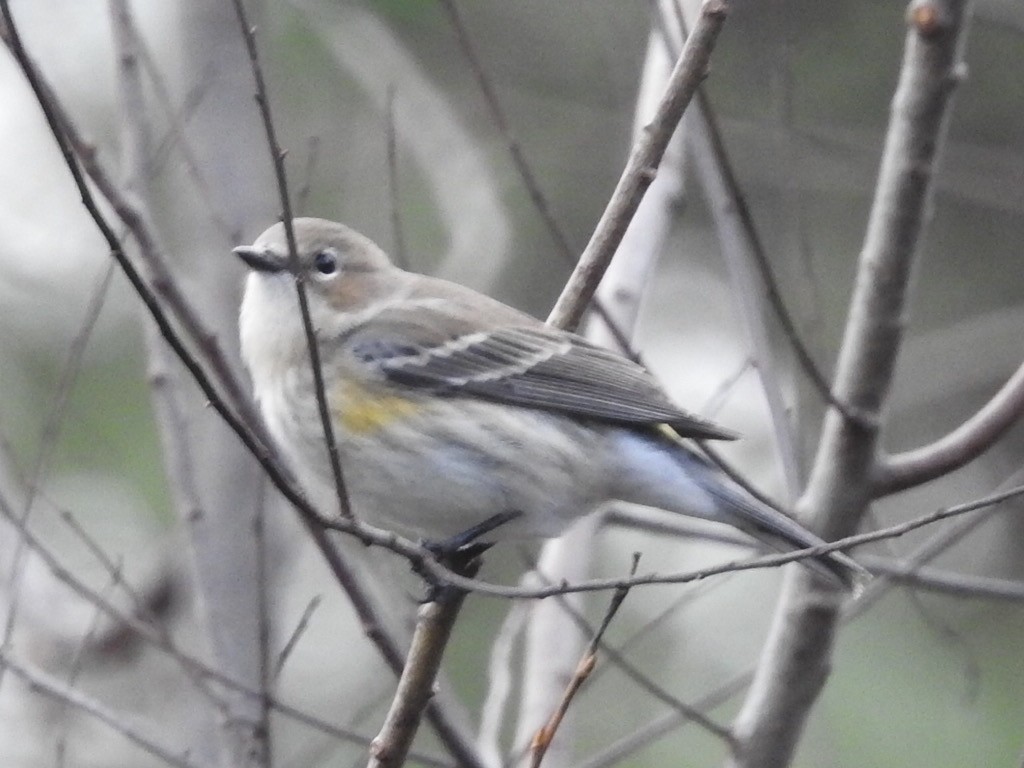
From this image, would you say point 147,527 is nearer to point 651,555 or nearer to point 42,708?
point 42,708

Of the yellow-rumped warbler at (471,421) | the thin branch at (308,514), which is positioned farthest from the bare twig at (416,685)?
the yellow-rumped warbler at (471,421)

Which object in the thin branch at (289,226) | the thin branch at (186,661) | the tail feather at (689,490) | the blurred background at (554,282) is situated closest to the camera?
the thin branch at (289,226)

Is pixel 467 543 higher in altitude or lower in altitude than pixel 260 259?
lower

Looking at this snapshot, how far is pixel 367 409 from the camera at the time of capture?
3.95 metres

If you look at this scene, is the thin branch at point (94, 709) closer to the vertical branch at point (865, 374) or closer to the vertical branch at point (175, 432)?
the vertical branch at point (175, 432)

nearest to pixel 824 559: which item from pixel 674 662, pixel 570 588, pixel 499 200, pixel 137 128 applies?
pixel 570 588

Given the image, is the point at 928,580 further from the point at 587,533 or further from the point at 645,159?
the point at 645,159

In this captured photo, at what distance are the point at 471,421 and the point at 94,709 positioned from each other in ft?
4.01

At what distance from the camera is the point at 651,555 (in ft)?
25.4

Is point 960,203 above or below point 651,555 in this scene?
above

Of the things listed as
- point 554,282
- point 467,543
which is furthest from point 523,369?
point 554,282

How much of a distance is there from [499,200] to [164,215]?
Answer: 1.95m

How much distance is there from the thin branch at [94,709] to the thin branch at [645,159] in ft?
4.84

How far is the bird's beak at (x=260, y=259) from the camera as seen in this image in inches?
155
